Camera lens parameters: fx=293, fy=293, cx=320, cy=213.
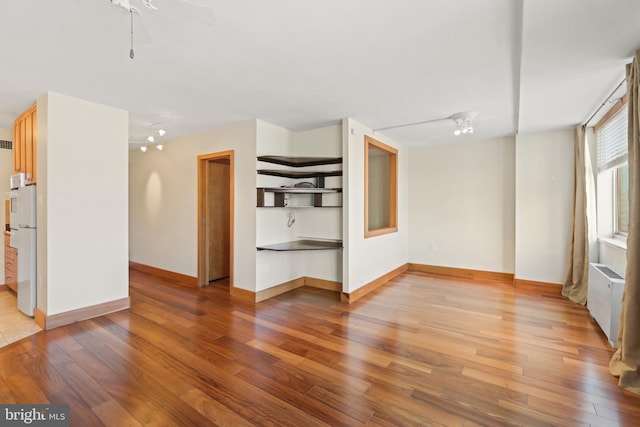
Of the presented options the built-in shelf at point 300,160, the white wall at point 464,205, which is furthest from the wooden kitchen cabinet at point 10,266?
the white wall at point 464,205

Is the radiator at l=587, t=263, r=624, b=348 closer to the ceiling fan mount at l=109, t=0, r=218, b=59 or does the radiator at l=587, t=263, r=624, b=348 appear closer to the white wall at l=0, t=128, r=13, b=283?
the ceiling fan mount at l=109, t=0, r=218, b=59

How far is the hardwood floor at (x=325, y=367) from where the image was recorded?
6.05 ft

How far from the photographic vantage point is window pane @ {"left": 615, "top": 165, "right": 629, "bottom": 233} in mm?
3444

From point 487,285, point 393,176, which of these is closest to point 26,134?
point 393,176

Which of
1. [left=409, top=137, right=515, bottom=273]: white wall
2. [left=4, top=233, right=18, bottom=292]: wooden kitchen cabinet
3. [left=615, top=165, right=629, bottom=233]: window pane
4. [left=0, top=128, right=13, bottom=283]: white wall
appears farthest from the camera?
[left=409, top=137, right=515, bottom=273]: white wall

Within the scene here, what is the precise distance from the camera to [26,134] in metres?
3.52

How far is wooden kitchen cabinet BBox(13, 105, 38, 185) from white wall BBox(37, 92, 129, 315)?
23 centimetres

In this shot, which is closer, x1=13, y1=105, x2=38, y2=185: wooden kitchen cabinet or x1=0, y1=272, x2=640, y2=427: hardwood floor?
x1=0, y1=272, x2=640, y2=427: hardwood floor

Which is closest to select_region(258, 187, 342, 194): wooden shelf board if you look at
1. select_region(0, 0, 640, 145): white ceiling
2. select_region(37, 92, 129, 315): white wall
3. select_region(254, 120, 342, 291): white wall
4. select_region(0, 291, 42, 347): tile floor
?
select_region(254, 120, 342, 291): white wall

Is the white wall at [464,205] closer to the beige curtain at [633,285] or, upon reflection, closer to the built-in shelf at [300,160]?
the built-in shelf at [300,160]

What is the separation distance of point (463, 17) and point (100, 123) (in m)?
3.81

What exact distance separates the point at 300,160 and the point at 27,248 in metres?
3.39

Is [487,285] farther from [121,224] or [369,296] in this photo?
[121,224]

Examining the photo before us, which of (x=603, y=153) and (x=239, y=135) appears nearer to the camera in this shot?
(x=603, y=153)
